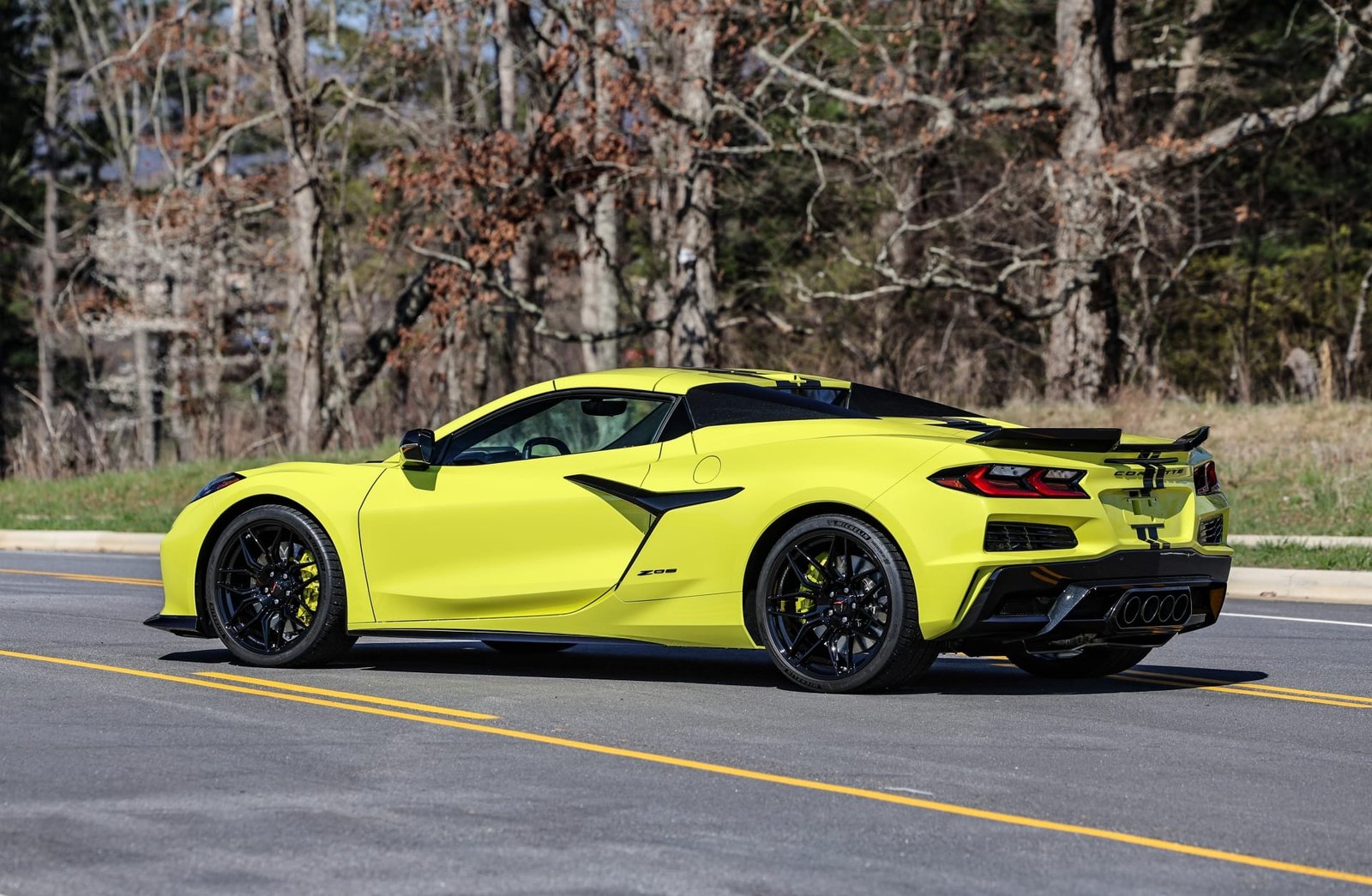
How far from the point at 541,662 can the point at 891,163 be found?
23.4 metres

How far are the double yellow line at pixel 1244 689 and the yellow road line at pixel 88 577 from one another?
802 cm

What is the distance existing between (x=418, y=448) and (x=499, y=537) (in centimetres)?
62

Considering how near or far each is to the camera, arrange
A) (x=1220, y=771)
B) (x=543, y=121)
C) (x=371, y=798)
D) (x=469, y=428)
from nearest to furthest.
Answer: (x=371, y=798)
(x=1220, y=771)
(x=469, y=428)
(x=543, y=121)

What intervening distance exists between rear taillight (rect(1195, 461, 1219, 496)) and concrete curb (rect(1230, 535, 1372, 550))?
285 inches

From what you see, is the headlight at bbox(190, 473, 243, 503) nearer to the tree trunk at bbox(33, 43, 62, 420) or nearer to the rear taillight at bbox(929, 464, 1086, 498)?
the rear taillight at bbox(929, 464, 1086, 498)

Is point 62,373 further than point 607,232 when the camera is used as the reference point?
Yes

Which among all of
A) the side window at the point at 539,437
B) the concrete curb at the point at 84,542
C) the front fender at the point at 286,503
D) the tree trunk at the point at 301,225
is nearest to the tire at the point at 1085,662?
the side window at the point at 539,437

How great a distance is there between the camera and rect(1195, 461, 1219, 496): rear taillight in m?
8.72

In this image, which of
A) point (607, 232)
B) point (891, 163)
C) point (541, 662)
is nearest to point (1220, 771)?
point (541, 662)

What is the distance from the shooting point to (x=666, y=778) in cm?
649

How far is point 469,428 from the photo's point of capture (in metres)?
9.29

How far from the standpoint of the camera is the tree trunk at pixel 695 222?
25.4m

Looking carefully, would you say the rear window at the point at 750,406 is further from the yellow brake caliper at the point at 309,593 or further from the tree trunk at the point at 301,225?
the tree trunk at the point at 301,225

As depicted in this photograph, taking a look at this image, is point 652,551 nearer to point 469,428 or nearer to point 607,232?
point 469,428
